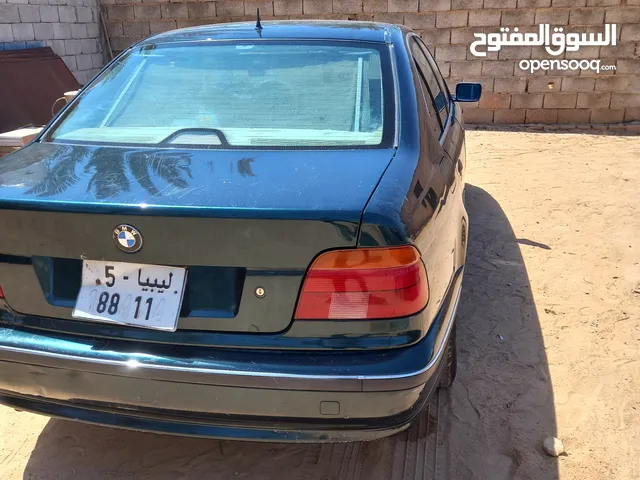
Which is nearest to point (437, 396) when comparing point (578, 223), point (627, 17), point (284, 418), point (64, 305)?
point (284, 418)

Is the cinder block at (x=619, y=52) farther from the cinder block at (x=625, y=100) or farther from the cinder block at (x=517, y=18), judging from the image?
the cinder block at (x=517, y=18)

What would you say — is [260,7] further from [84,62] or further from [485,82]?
[485,82]

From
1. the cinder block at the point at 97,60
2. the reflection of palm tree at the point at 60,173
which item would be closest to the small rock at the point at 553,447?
the reflection of palm tree at the point at 60,173

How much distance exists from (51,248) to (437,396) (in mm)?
1696

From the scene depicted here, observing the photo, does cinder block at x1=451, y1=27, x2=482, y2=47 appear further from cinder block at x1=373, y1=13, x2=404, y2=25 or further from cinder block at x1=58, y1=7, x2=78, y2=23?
cinder block at x1=58, y1=7, x2=78, y2=23

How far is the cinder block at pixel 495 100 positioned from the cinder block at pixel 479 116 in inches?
3.9

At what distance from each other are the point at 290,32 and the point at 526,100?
19.8 feet

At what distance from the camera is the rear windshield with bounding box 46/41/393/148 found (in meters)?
2.24

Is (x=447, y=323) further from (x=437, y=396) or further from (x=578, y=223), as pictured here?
(x=578, y=223)

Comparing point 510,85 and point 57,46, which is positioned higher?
point 57,46

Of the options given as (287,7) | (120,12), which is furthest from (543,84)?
(120,12)

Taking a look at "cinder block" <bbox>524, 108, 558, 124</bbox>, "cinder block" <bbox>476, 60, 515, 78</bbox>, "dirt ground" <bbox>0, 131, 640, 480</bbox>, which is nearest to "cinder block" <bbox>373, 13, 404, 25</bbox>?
"cinder block" <bbox>476, 60, 515, 78</bbox>

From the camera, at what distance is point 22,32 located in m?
7.01

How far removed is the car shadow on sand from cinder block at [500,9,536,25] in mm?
5933
